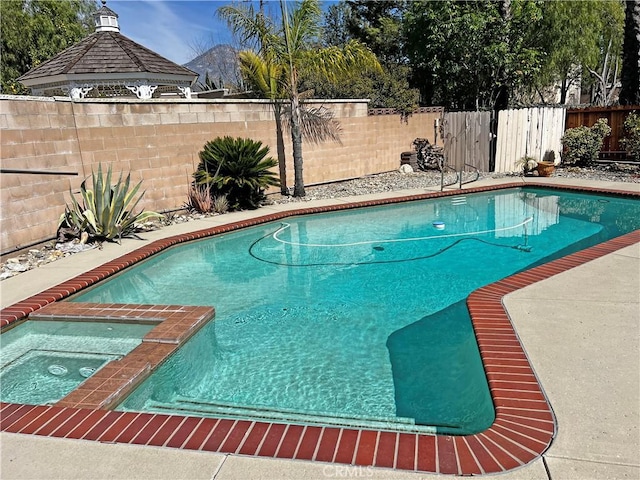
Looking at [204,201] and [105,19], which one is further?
[105,19]

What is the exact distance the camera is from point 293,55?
36.2 ft

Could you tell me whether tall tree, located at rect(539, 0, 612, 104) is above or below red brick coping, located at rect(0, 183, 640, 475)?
above

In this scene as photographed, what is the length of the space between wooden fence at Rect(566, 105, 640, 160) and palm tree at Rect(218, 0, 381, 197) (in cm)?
780

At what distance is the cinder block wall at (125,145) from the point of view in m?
7.23

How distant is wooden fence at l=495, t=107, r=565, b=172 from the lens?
14.7 m

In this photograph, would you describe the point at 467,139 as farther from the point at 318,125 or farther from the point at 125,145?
the point at 125,145

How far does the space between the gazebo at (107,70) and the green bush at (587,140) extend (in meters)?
11.7

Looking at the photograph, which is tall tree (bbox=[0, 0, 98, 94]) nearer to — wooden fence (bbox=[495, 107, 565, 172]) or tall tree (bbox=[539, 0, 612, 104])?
wooden fence (bbox=[495, 107, 565, 172])

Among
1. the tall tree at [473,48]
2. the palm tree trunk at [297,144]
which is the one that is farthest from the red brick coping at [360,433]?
the tall tree at [473,48]

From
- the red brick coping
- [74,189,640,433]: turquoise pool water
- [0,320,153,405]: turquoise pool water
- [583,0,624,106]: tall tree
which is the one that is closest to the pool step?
[74,189,640,433]: turquoise pool water

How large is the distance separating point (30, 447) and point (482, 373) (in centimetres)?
309

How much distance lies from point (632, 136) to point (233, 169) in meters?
11.9

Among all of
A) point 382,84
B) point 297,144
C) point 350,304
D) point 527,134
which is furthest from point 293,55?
point 527,134

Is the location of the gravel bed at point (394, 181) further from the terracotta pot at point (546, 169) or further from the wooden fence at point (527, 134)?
the wooden fence at point (527, 134)
